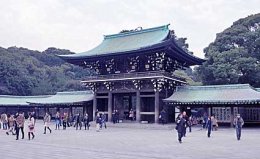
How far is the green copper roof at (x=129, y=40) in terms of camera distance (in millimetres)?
45050

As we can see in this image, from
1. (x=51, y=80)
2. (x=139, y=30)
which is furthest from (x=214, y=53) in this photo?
(x=51, y=80)

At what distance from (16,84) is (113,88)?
126 ft

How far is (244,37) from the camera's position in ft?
190

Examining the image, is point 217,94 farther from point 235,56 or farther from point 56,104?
point 56,104

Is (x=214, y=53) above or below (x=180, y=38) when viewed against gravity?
below

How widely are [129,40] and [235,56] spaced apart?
16.6 m

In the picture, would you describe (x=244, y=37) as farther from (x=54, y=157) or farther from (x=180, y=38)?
(x=54, y=157)

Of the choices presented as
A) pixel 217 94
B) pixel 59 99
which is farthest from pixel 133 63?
pixel 59 99

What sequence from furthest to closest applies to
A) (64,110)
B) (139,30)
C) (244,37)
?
1. (244,37)
2. (64,110)
3. (139,30)

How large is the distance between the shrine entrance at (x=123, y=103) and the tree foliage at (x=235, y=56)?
580 inches

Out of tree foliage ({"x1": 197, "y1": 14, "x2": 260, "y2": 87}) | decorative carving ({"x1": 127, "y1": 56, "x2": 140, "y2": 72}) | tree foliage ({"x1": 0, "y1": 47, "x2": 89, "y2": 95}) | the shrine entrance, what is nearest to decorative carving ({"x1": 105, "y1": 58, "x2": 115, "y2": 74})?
decorative carving ({"x1": 127, "y1": 56, "x2": 140, "y2": 72})

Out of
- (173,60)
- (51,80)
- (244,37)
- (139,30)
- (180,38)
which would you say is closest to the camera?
(173,60)

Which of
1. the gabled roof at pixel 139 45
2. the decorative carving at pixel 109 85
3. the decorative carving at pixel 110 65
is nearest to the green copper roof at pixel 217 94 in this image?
the gabled roof at pixel 139 45

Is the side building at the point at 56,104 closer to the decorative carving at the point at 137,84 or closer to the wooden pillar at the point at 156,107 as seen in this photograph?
the decorative carving at the point at 137,84
